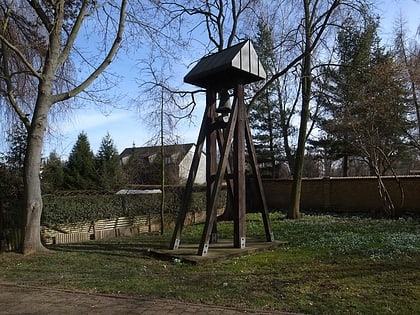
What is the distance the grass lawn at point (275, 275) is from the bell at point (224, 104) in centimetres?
335

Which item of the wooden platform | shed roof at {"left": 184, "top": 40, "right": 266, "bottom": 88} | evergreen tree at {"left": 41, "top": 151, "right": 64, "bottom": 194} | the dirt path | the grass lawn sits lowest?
the dirt path

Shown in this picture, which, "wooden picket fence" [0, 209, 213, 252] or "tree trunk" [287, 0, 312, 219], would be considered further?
"tree trunk" [287, 0, 312, 219]

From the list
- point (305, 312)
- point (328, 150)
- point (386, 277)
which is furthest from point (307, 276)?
point (328, 150)

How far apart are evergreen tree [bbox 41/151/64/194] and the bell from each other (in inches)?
373

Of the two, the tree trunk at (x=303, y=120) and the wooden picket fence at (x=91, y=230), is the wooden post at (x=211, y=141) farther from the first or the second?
the tree trunk at (x=303, y=120)

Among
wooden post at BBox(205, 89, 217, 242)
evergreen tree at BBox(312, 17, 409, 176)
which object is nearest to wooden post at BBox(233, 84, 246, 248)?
wooden post at BBox(205, 89, 217, 242)

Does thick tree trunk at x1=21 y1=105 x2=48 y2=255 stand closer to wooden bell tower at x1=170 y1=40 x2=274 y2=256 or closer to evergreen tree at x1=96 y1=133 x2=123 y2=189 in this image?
wooden bell tower at x1=170 y1=40 x2=274 y2=256

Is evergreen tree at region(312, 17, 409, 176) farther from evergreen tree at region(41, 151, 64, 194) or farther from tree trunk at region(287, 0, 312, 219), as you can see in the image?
evergreen tree at region(41, 151, 64, 194)

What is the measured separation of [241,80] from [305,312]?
5802mm

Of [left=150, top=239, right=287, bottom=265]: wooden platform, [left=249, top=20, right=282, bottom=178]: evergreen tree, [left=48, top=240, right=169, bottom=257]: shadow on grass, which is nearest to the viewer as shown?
[left=150, top=239, right=287, bottom=265]: wooden platform

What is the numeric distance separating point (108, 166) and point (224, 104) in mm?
18986

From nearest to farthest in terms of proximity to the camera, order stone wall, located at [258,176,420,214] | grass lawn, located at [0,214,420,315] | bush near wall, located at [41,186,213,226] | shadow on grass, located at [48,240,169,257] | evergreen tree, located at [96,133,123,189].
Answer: grass lawn, located at [0,214,420,315], shadow on grass, located at [48,240,169,257], bush near wall, located at [41,186,213,226], stone wall, located at [258,176,420,214], evergreen tree, located at [96,133,123,189]

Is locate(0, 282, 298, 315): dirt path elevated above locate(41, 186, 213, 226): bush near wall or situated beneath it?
situated beneath

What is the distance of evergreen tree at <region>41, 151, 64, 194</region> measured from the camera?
16.7 m
